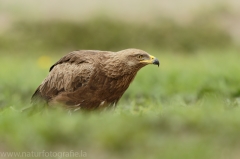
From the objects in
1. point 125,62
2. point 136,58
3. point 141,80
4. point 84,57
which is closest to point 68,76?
point 84,57

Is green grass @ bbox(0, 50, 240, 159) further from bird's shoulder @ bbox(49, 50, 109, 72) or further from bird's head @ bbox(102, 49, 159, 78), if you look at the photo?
bird's shoulder @ bbox(49, 50, 109, 72)

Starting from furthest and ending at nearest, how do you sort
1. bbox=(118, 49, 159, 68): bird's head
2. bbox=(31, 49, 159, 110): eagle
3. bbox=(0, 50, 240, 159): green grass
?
bbox=(118, 49, 159, 68): bird's head → bbox=(31, 49, 159, 110): eagle → bbox=(0, 50, 240, 159): green grass

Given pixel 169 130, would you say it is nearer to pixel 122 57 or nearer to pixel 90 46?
pixel 122 57

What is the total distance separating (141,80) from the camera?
40.1 feet

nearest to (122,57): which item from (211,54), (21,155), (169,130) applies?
(169,130)

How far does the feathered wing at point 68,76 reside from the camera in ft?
26.8

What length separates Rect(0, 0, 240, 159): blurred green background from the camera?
6297 mm

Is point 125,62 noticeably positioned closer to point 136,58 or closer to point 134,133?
point 136,58

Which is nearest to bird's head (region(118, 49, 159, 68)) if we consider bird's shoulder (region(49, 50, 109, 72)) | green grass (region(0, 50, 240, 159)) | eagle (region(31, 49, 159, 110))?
eagle (region(31, 49, 159, 110))

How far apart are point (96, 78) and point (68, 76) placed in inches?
15.1

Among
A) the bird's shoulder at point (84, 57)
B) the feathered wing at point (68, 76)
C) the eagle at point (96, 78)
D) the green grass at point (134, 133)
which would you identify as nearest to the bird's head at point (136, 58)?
the eagle at point (96, 78)

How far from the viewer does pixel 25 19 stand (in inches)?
703

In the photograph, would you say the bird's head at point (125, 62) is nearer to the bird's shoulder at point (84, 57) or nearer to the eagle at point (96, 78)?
the eagle at point (96, 78)

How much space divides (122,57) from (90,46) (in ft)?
29.5
